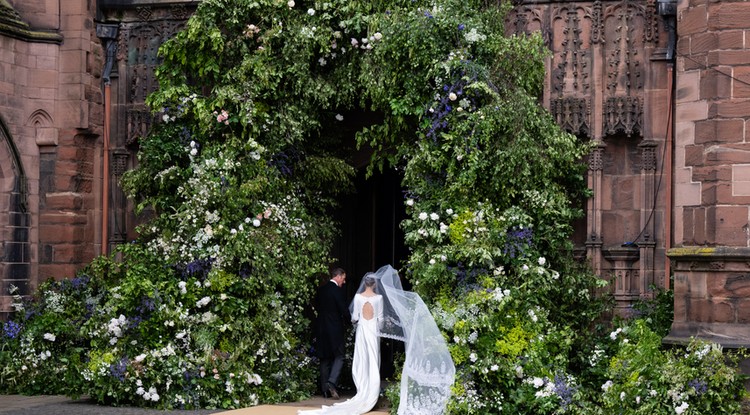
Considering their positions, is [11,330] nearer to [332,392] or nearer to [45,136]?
[45,136]

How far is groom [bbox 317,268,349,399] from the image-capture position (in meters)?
16.0

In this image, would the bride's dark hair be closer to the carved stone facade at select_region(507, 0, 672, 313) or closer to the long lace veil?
the long lace veil

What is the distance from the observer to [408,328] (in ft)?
47.6

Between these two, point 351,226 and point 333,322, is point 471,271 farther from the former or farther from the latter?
point 351,226

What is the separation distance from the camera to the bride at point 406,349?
1391 cm

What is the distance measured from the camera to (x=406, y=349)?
14.3m

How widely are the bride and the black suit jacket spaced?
0.20m

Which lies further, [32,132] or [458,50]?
[32,132]

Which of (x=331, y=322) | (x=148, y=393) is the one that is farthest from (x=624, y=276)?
(x=148, y=393)

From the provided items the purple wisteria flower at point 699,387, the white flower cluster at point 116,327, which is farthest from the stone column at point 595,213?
the white flower cluster at point 116,327

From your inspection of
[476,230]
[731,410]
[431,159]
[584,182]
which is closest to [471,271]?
[476,230]

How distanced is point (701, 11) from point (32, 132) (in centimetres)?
937

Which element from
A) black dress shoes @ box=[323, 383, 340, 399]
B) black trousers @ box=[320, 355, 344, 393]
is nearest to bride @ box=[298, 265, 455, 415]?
black trousers @ box=[320, 355, 344, 393]

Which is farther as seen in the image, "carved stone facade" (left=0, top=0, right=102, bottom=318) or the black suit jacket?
"carved stone facade" (left=0, top=0, right=102, bottom=318)
